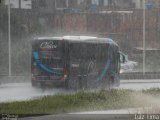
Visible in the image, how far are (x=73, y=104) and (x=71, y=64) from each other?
5.28 metres

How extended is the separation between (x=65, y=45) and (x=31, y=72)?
1.34 meters

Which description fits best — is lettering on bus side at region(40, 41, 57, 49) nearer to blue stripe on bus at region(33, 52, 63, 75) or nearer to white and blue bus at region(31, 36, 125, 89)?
white and blue bus at region(31, 36, 125, 89)

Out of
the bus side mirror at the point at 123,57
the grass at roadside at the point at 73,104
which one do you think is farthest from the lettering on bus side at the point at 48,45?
the grass at roadside at the point at 73,104

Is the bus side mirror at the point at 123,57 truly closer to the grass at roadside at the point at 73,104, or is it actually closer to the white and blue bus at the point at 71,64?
the white and blue bus at the point at 71,64

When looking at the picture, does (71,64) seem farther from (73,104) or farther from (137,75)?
(73,104)

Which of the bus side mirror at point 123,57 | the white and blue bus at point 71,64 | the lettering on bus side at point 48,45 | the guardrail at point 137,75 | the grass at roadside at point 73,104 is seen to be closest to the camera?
the grass at roadside at point 73,104

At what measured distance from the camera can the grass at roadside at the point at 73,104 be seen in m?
9.21

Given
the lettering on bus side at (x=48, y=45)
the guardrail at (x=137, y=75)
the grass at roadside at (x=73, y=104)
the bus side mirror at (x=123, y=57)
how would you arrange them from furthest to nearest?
the bus side mirror at (x=123, y=57) < the guardrail at (x=137, y=75) < the lettering on bus side at (x=48, y=45) < the grass at roadside at (x=73, y=104)

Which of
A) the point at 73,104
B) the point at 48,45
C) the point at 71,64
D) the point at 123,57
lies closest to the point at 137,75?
the point at 123,57

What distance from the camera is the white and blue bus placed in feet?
48.9

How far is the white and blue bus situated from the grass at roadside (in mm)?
3508

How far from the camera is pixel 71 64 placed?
15328 millimetres

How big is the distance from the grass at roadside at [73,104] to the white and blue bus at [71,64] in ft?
11.5

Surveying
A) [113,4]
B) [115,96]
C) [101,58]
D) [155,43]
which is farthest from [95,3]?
[115,96]
